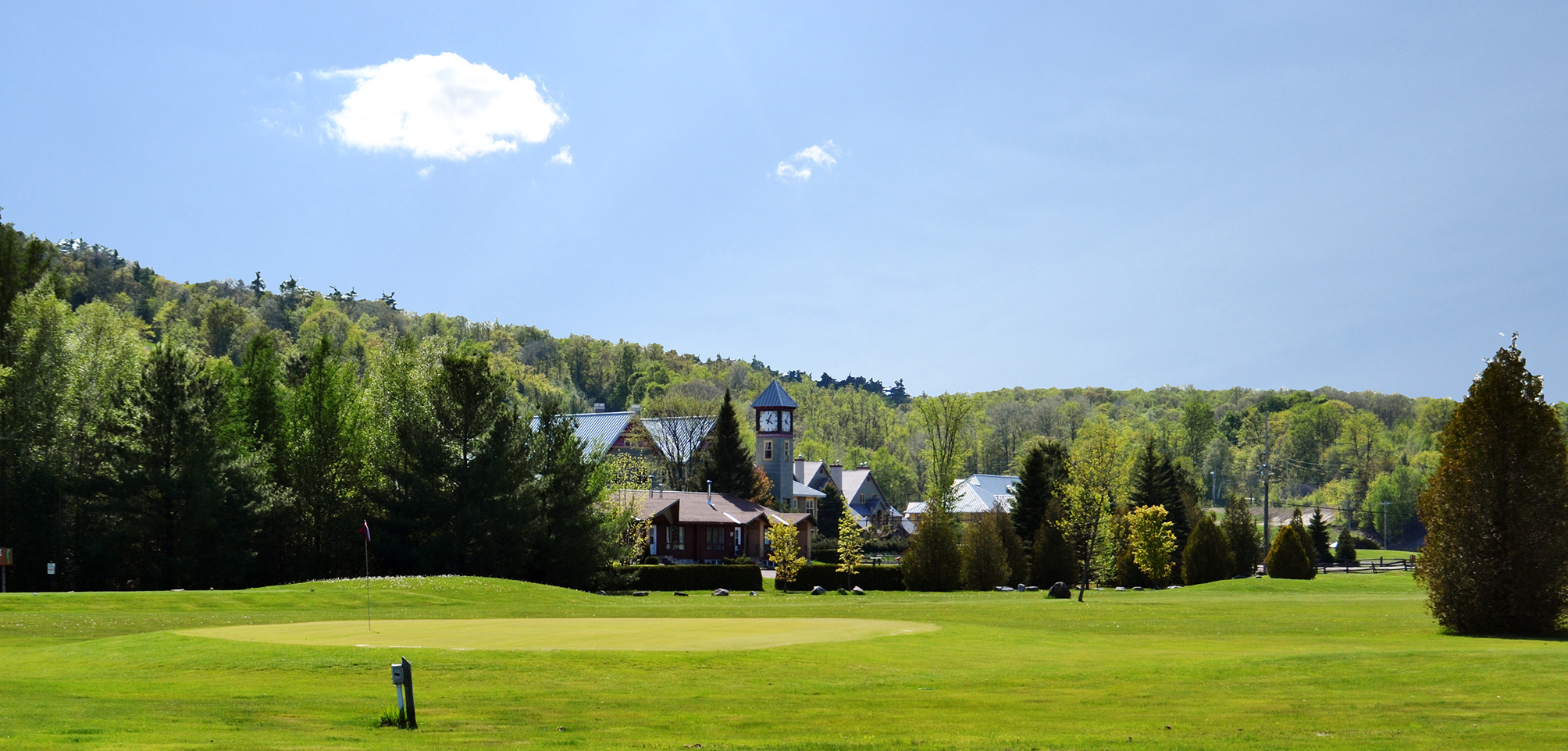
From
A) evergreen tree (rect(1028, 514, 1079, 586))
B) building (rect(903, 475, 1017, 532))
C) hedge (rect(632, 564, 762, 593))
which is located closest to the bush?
evergreen tree (rect(1028, 514, 1079, 586))

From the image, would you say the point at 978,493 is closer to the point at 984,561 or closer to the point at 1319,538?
the point at 1319,538

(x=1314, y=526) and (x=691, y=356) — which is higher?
(x=691, y=356)

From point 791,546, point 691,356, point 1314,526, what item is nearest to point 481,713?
point 791,546

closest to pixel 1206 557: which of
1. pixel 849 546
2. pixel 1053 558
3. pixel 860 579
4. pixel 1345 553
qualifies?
pixel 1053 558

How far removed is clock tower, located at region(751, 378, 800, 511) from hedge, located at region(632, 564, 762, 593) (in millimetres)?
36569

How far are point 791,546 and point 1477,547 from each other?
34.8 metres

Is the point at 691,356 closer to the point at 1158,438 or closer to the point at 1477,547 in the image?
the point at 1158,438

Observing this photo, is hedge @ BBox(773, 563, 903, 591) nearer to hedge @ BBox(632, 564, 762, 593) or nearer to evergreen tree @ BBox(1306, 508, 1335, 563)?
hedge @ BBox(632, 564, 762, 593)

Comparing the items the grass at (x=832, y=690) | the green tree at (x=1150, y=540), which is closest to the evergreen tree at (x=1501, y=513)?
the grass at (x=832, y=690)

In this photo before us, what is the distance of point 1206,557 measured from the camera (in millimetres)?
56375

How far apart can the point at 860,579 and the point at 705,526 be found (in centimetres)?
2266

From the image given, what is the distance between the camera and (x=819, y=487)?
10881 centimetres

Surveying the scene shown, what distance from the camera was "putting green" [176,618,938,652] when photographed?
2089cm

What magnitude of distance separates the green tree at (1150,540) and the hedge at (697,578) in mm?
18150
